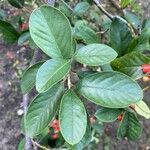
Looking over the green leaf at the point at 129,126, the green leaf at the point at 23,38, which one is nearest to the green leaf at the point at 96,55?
the green leaf at the point at 129,126

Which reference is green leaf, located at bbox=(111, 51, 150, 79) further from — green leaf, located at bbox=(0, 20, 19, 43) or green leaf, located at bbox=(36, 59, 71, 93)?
green leaf, located at bbox=(0, 20, 19, 43)

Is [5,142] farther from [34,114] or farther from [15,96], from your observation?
[34,114]

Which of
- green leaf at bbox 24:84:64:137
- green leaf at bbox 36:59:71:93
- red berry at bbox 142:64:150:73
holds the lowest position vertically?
green leaf at bbox 24:84:64:137

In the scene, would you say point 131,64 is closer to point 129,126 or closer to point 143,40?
point 143,40

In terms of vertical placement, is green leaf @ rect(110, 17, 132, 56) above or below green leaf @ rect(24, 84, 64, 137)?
above

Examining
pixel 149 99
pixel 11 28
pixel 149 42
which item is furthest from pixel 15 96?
pixel 149 42

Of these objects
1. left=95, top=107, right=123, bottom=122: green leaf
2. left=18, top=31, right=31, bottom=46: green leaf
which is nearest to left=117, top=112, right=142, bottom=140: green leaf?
left=95, top=107, right=123, bottom=122: green leaf
